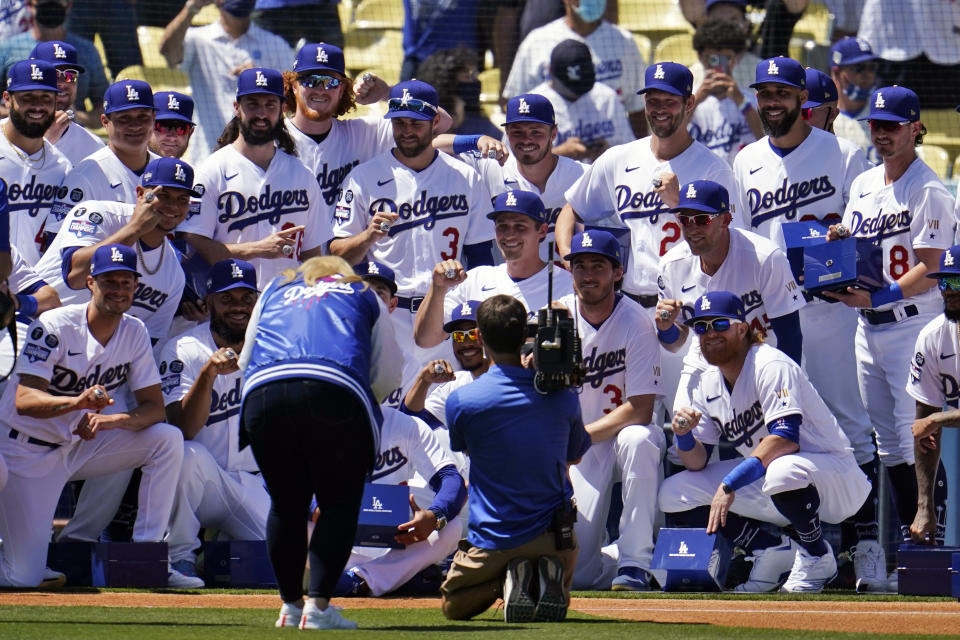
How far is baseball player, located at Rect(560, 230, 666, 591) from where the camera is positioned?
23.7 ft

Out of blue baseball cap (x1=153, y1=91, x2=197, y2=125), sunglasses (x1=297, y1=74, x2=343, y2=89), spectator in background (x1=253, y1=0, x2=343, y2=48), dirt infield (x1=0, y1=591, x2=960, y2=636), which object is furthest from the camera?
spectator in background (x1=253, y1=0, x2=343, y2=48)

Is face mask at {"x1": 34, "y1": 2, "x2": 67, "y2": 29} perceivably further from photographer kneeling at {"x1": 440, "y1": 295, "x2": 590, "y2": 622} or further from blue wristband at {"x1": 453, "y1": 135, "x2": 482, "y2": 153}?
photographer kneeling at {"x1": 440, "y1": 295, "x2": 590, "y2": 622}

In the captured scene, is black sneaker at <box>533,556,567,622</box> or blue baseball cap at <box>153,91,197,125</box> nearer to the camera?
black sneaker at <box>533,556,567,622</box>

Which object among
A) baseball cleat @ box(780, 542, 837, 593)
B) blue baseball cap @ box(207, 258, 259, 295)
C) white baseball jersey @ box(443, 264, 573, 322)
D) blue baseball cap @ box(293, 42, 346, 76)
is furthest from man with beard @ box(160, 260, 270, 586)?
baseball cleat @ box(780, 542, 837, 593)

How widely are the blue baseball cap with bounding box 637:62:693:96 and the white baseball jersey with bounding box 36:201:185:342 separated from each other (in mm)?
2538

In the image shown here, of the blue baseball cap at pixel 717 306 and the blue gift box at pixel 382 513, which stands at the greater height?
the blue baseball cap at pixel 717 306

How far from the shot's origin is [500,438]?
18.1 ft

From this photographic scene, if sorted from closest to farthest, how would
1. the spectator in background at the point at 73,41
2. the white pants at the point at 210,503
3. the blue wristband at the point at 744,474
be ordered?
the blue wristband at the point at 744,474 < the white pants at the point at 210,503 < the spectator in background at the point at 73,41

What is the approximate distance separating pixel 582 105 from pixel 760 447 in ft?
10.8

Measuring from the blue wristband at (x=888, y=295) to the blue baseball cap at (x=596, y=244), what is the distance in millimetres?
1263

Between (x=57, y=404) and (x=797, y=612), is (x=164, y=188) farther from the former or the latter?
(x=797, y=612)

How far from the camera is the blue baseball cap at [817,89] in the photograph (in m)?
8.34

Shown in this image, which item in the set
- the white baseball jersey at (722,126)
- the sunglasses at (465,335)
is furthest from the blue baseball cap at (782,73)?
the sunglasses at (465,335)

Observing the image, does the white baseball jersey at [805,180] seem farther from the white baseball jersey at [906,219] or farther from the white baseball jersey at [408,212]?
the white baseball jersey at [408,212]
